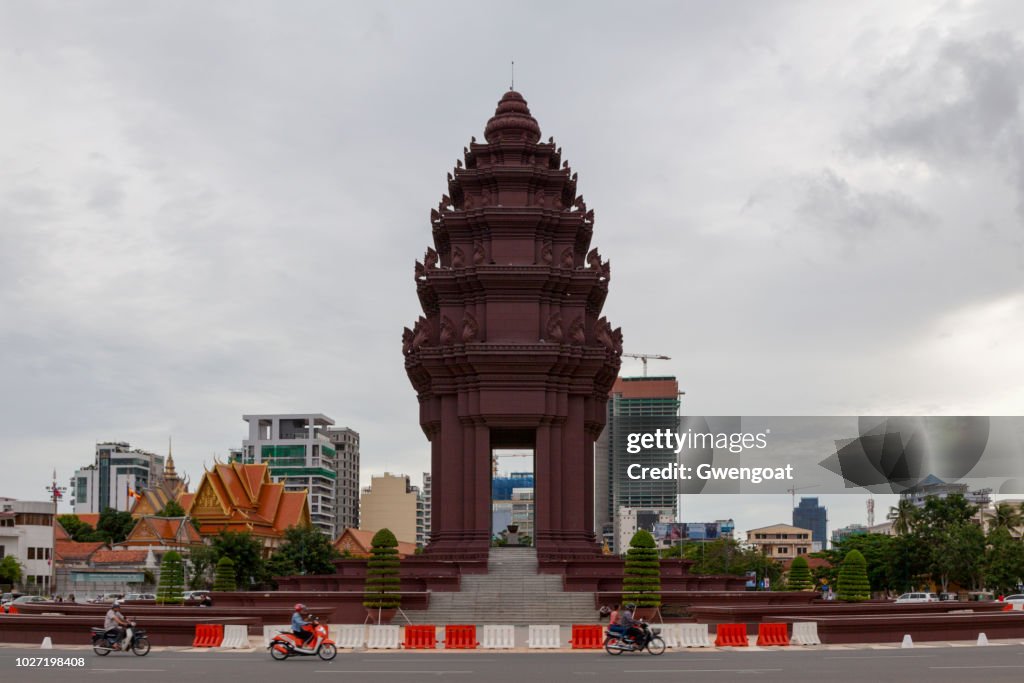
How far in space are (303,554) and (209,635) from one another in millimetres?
57320

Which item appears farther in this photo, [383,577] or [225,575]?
[225,575]

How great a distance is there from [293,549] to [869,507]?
11714cm

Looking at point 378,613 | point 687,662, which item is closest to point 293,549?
point 378,613

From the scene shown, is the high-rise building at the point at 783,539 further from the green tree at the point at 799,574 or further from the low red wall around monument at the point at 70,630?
the low red wall around monument at the point at 70,630

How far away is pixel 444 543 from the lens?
162 feet

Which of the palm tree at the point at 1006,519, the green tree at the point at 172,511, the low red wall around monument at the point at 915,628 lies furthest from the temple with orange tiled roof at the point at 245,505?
the low red wall around monument at the point at 915,628

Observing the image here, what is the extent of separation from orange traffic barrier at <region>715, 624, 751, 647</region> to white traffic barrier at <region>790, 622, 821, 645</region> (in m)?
1.40

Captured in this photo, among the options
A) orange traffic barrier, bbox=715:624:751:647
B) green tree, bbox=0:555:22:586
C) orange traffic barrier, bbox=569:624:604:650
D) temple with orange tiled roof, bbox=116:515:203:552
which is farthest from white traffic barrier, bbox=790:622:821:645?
temple with orange tiled roof, bbox=116:515:203:552

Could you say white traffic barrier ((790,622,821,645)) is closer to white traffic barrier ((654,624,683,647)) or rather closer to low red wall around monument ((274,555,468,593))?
white traffic barrier ((654,624,683,647))

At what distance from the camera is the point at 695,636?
114 feet

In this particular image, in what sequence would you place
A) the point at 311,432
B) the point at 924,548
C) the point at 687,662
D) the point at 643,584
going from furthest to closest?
the point at 311,432, the point at 924,548, the point at 643,584, the point at 687,662

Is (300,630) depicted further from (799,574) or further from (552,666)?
(799,574)

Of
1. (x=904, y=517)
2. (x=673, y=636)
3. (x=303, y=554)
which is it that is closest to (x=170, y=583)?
(x=673, y=636)

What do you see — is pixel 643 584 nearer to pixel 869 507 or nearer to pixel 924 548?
pixel 924 548
